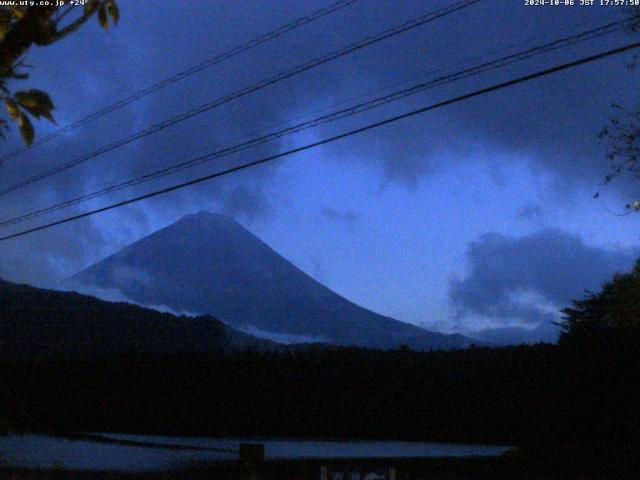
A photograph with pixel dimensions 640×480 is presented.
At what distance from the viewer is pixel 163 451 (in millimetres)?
21312

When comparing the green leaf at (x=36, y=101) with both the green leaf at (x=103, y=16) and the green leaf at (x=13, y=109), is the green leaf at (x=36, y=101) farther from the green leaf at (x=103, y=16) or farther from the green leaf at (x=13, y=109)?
the green leaf at (x=103, y=16)

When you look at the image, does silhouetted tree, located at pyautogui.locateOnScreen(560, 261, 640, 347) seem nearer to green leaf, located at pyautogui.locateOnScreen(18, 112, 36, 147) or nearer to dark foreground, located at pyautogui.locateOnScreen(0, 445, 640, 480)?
dark foreground, located at pyautogui.locateOnScreen(0, 445, 640, 480)

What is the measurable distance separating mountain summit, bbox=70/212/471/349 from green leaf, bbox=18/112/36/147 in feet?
420

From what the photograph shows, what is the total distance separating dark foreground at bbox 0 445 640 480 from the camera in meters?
8.80

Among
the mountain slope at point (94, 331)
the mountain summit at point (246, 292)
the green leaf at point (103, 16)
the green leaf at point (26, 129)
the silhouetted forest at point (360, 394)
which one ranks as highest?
the mountain summit at point (246, 292)

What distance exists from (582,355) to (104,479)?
51.0 feet

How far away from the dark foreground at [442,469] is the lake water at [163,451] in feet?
10.5

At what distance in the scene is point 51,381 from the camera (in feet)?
110

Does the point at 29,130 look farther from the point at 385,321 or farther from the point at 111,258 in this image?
the point at 111,258

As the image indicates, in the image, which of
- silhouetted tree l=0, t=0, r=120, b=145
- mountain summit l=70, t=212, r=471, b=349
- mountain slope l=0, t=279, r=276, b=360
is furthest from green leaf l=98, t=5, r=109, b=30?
mountain summit l=70, t=212, r=471, b=349

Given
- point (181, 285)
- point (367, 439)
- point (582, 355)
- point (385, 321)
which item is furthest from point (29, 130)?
point (181, 285)

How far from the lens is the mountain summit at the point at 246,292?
488 ft

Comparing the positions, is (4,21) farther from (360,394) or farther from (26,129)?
(360,394)

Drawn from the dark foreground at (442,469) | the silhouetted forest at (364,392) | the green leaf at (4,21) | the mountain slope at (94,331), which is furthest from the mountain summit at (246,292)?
the green leaf at (4,21)
